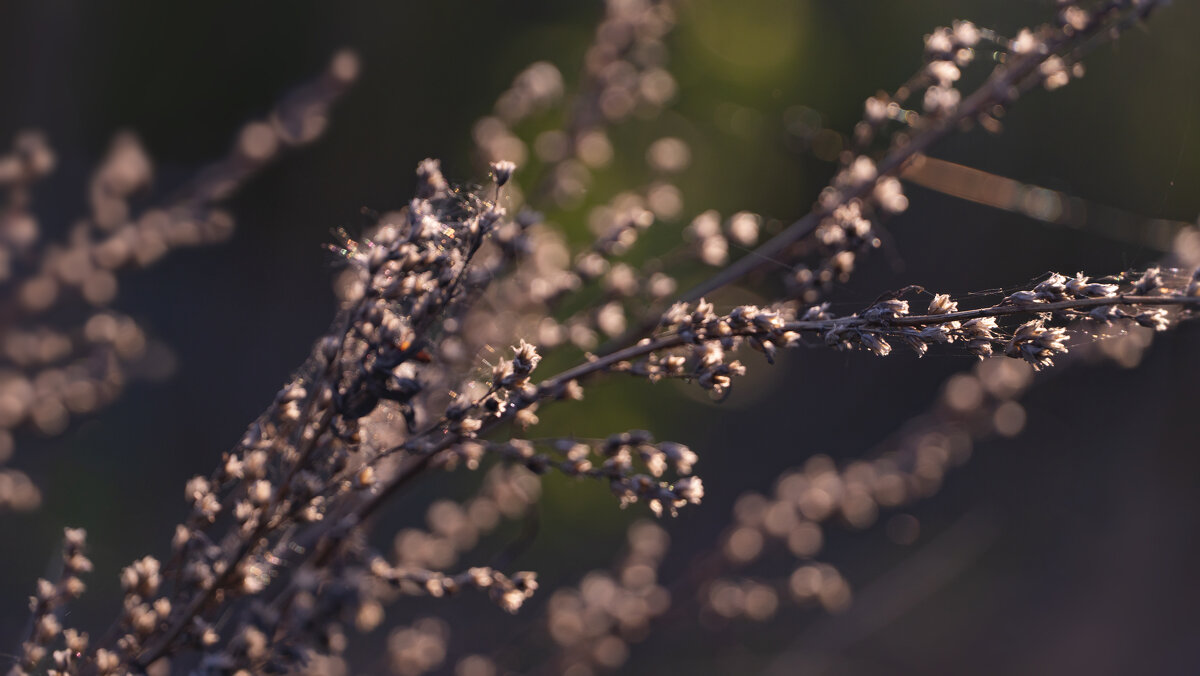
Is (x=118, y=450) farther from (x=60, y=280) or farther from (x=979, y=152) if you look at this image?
(x=979, y=152)

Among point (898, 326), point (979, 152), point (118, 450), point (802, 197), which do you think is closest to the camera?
point (898, 326)

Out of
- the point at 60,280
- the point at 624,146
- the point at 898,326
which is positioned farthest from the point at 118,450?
the point at 898,326

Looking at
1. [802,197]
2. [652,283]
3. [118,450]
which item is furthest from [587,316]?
[802,197]

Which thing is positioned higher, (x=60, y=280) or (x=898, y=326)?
(x=60, y=280)

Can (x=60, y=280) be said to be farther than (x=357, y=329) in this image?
Yes

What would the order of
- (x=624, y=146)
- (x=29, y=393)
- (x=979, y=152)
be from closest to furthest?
1. (x=29, y=393)
2. (x=624, y=146)
3. (x=979, y=152)

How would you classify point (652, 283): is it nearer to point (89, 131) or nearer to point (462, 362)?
point (462, 362)

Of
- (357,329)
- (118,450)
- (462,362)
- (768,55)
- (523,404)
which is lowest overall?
(523,404)
